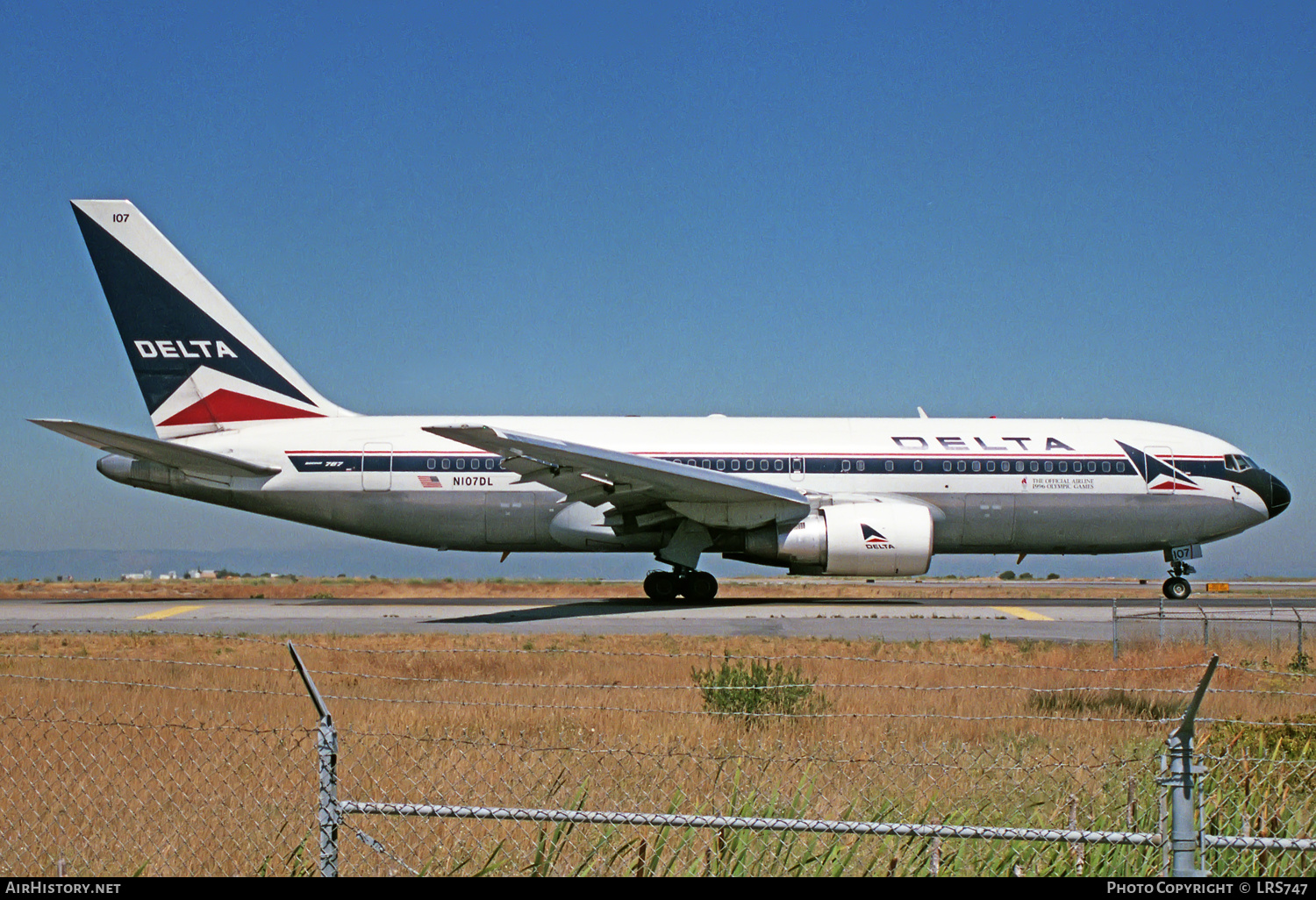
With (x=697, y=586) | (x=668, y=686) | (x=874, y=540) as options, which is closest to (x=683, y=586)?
(x=697, y=586)

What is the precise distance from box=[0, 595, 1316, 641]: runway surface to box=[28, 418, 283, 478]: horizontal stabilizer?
280 cm

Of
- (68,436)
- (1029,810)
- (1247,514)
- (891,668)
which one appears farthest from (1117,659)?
(68,436)

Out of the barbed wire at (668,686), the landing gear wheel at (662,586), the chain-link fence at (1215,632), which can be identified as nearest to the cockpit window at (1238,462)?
the chain-link fence at (1215,632)

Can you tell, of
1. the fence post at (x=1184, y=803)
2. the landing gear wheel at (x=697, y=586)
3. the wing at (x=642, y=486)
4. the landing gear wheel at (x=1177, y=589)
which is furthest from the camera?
the landing gear wheel at (x=1177, y=589)

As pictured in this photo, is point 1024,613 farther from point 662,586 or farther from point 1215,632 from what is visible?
point 662,586

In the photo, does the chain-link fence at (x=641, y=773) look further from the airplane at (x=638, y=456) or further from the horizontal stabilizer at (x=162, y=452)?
the airplane at (x=638, y=456)

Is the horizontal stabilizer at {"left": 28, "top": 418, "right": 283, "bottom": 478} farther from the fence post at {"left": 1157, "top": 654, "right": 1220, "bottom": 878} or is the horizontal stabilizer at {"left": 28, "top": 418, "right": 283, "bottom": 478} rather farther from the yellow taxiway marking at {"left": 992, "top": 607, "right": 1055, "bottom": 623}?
the fence post at {"left": 1157, "top": 654, "right": 1220, "bottom": 878}

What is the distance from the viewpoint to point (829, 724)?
29.1ft

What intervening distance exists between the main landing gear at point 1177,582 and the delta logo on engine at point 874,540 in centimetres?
750

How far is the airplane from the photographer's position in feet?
72.4

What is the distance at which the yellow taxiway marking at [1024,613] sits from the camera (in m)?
18.9

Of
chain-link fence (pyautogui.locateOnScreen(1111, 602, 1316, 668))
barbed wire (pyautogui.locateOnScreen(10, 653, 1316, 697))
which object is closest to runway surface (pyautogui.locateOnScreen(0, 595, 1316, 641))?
chain-link fence (pyautogui.locateOnScreen(1111, 602, 1316, 668))

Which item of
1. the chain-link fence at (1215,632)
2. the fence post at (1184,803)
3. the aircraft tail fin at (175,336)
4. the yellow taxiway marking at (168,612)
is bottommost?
the yellow taxiway marking at (168,612)

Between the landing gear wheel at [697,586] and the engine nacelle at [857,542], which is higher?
the engine nacelle at [857,542]
